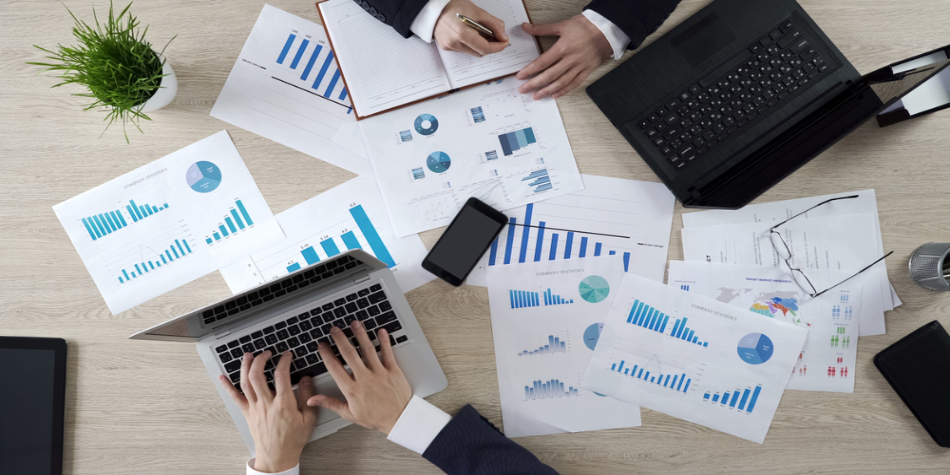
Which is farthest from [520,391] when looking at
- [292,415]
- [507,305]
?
[292,415]

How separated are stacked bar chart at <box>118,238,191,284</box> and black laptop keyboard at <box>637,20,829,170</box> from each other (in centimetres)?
100

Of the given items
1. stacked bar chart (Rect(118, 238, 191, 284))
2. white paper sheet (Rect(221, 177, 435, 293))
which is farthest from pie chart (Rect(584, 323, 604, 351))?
stacked bar chart (Rect(118, 238, 191, 284))

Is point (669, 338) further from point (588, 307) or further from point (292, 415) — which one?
point (292, 415)

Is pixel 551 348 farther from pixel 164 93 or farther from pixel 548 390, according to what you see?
pixel 164 93

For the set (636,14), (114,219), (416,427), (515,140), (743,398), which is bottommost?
(416,427)

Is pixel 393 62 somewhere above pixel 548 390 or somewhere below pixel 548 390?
above

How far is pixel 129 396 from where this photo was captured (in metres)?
1.10

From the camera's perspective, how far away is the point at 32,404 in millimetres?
1060

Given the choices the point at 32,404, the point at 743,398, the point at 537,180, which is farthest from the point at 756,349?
the point at 32,404

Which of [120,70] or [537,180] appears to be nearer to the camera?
[120,70]

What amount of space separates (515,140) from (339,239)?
1.42 ft

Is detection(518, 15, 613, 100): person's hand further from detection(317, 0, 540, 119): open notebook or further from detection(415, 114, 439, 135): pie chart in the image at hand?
detection(415, 114, 439, 135): pie chart

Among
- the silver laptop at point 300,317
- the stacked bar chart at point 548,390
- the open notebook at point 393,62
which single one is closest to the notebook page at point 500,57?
the open notebook at point 393,62

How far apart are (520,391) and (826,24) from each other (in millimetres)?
1019
